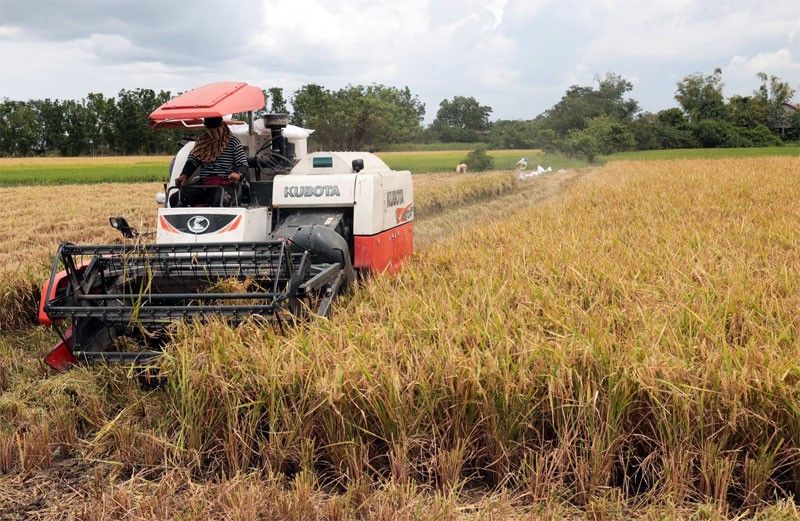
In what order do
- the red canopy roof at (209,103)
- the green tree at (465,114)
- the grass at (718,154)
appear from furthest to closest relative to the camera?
the green tree at (465,114)
the grass at (718,154)
the red canopy roof at (209,103)

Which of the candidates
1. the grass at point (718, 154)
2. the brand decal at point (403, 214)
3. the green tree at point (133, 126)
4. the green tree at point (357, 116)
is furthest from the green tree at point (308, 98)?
the brand decal at point (403, 214)

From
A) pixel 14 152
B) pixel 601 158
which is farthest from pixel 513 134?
pixel 14 152

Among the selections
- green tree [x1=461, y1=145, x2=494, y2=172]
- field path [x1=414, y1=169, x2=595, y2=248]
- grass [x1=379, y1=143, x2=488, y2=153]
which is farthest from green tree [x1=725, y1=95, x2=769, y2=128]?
field path [x1=414, y1=169, x2=595, y2=248]

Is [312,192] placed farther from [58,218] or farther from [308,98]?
[308,98]

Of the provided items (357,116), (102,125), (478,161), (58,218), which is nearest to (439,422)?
(58,218)

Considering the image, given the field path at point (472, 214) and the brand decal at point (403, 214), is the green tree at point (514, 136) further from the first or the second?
the brand decal at point (403, 214)

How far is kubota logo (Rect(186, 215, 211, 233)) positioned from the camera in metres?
5.03

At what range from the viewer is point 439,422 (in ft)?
10.5

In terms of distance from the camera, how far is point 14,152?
162ft

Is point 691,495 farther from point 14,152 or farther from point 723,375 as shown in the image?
point 14,152

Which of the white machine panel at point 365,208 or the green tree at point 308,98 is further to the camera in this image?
the green tree at point 308,98

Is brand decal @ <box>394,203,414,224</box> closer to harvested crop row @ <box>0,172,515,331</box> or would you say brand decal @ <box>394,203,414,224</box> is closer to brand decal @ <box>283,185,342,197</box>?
brand decal @ <box>283,185,342,197</box>

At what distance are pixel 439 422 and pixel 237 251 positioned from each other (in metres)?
1.97

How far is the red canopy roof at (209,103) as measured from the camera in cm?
468
